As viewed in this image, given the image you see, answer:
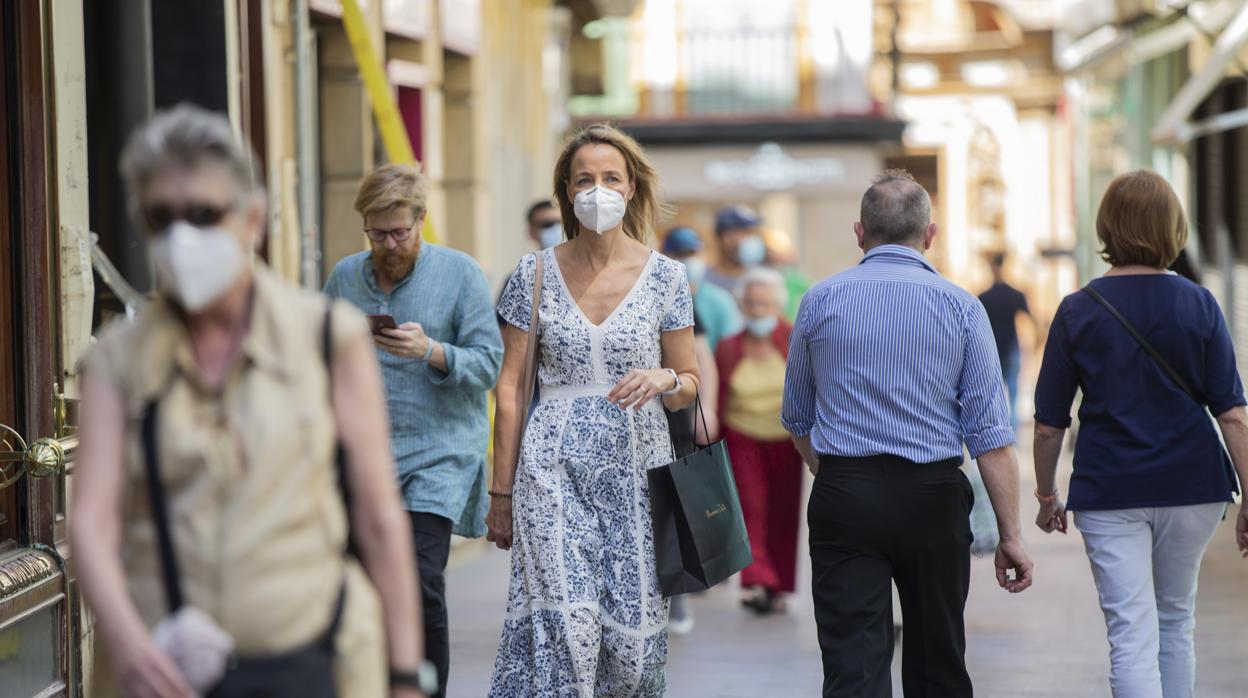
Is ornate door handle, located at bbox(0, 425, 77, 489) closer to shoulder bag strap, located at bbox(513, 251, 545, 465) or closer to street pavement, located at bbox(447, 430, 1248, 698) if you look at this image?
shoulder bag strap, located at bbox(513, 251, 545, 465)

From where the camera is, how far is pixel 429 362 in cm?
609

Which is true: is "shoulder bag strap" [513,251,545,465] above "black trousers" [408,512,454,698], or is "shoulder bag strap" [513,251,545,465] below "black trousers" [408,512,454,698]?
above

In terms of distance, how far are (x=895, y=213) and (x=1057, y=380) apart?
803 mm

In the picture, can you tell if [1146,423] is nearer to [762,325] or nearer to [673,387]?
[673,387]

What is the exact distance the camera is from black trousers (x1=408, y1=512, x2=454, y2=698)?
241 inches

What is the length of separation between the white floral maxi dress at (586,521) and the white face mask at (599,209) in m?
0.19

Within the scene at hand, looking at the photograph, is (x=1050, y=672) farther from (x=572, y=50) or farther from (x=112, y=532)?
(x=572, y=50)

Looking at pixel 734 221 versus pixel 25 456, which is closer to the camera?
pixel 25 456

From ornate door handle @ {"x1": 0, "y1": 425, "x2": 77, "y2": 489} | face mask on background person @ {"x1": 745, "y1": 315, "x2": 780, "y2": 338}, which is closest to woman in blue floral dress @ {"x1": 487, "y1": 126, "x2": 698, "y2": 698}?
ornate door handle @ {"x1": 0, "y1": 425, "x2": 77, "y2": 489}

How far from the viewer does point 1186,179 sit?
64.4 ft

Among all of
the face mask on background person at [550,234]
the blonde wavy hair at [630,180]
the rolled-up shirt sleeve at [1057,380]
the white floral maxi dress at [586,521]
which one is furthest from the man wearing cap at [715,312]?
the white floral maxi dress at [586,521]

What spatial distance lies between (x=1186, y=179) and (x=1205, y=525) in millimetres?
14517

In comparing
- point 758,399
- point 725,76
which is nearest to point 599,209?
point 758,399

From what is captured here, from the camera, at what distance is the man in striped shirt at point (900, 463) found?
17.4 feet
